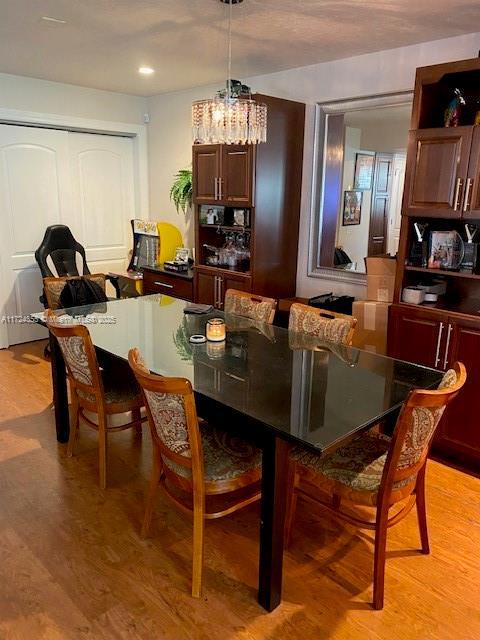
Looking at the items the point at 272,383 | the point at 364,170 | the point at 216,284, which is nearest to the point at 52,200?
the point at 216,284

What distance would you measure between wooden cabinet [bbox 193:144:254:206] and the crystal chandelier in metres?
1.08

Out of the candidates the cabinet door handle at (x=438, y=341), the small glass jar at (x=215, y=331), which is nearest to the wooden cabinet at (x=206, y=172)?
the small glass jar at (x=215, y=331)

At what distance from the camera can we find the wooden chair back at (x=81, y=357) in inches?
95.1

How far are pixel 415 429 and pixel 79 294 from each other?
2.73 meters

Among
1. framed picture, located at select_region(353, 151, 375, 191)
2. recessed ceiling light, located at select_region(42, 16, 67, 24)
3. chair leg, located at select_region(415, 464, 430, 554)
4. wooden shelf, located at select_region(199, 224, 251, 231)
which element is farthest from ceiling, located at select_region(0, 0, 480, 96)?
chair leg, located at select_region(415, 464, 430, 554)

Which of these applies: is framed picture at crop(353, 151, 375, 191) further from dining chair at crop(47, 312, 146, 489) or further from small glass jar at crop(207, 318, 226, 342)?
dining chair at crop(47, 312, 146, 489)

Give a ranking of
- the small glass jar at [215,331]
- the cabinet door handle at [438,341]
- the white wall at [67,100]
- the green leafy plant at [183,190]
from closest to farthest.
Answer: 1. the small glass jar at [215,331]
2. the cabinet door handle at [438,341]
3. the white wall at [67,100]
4. the green leafy plant at [183,190]

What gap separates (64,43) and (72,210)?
201 cm

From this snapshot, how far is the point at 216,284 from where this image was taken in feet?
13.5

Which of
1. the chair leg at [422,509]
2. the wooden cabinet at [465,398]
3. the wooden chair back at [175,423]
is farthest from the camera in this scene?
the wooden cabinet at [465,398]

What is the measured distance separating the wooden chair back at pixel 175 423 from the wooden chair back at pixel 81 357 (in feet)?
→ 1.87

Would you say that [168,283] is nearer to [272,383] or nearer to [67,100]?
[67,100]

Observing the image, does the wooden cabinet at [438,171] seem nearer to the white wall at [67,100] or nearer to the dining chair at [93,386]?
the dining chair at [93,386]

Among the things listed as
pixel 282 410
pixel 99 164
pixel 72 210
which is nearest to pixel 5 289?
pixel 72 210
